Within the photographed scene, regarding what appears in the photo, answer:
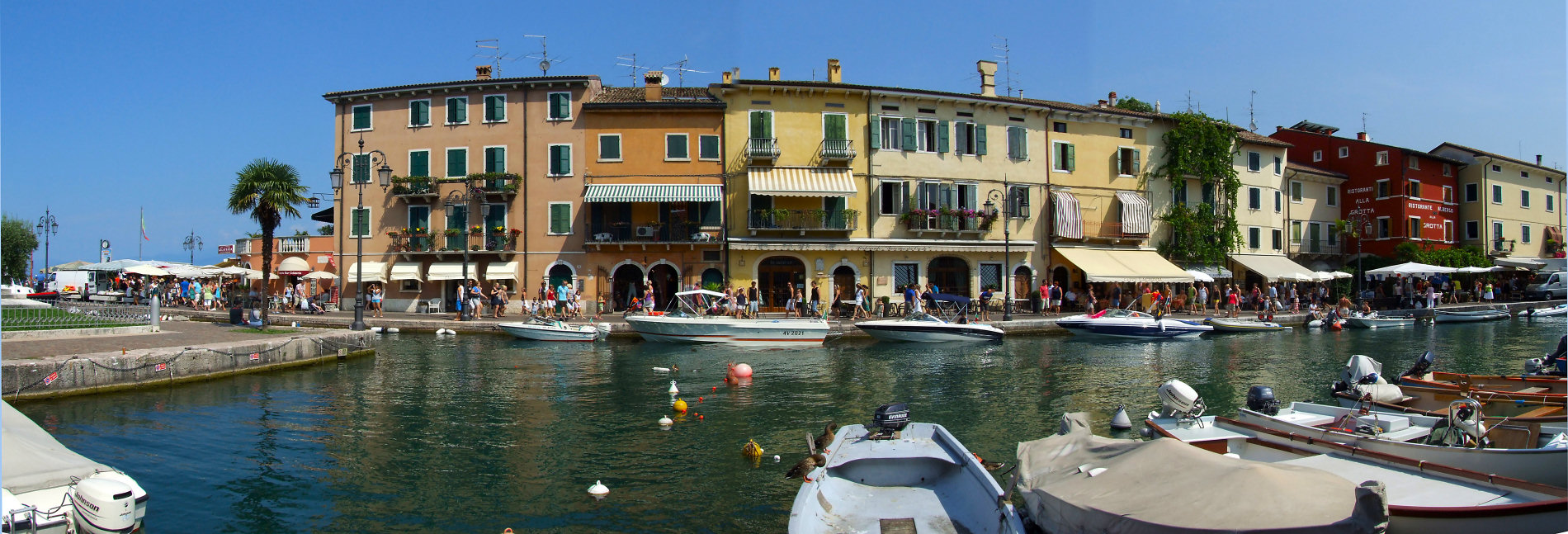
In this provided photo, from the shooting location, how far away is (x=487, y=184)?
110 feet

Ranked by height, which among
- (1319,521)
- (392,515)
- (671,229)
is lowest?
(392,515)

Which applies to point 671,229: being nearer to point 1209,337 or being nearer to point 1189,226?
point 1209,337

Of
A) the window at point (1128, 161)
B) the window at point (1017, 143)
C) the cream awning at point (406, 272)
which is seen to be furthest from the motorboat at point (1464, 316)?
the cream awning at point (406, 272)

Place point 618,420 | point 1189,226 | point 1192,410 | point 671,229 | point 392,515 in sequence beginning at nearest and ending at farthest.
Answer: point 392,515
point 1192,410
point 618,420
point 671,229
point 1189,226

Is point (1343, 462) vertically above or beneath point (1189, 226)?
beneath

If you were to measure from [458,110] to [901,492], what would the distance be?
1203 inches

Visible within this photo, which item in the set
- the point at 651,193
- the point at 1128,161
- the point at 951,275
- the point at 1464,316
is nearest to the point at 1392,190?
the point at 1464,316

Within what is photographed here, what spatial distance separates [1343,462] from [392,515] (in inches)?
359

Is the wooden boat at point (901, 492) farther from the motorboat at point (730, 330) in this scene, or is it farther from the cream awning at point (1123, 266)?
the cream awning at point (1123, 266)

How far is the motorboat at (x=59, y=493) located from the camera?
6578mm

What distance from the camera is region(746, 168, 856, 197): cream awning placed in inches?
1282

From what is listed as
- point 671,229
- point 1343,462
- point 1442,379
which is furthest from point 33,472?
point 671,229

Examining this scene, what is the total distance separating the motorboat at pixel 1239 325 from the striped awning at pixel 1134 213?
22.2ft

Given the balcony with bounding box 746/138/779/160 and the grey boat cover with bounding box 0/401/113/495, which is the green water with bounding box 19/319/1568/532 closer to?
the grey boat cover with bounding box 0/401/113/495
